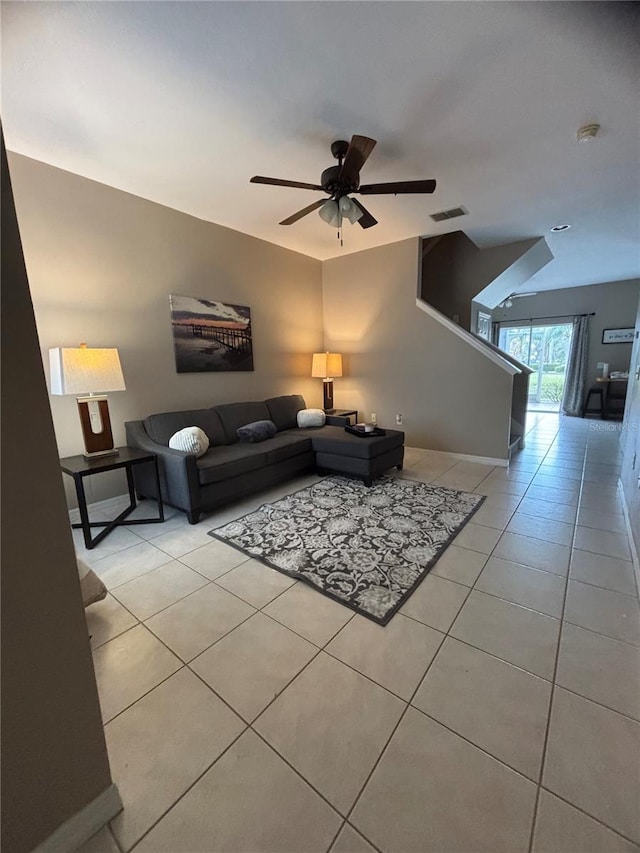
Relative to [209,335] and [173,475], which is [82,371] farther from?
[209,335]

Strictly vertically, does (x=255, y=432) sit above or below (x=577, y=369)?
below

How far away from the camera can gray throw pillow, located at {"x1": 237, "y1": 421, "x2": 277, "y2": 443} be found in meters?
3.42

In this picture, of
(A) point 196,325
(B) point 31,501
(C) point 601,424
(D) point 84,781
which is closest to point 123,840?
(D) point 84,781

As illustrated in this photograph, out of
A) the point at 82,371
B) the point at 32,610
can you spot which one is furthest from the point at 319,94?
the point at 32,610

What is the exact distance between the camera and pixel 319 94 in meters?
1.91

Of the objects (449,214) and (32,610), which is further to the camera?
(449,214)

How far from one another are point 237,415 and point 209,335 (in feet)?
3.06

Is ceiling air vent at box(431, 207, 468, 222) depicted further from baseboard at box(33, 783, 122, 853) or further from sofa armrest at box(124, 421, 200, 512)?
baseboard at box(33, 783, 122, 853)

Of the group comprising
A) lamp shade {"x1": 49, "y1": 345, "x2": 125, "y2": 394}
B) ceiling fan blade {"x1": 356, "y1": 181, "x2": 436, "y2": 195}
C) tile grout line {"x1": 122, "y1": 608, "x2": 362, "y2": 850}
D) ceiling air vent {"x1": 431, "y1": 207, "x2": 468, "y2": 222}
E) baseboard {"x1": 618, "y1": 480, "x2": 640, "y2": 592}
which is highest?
ceiling air vent {"x1": 431, "y1": 207, "x2": 468, "y2": 222}

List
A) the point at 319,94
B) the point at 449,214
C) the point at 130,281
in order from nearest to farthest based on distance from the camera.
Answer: the point at 319,94, the point at 130,281, the point at 449,214

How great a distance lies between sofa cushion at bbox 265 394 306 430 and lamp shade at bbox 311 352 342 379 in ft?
2.07

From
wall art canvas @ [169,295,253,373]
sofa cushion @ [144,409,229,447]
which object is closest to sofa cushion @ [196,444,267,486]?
sofa cushion @ [144,409,229,447]

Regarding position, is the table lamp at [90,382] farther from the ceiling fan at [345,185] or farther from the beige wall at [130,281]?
the ceiling fan at [345,185]

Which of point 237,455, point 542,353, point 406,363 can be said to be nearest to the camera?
point 237,455
